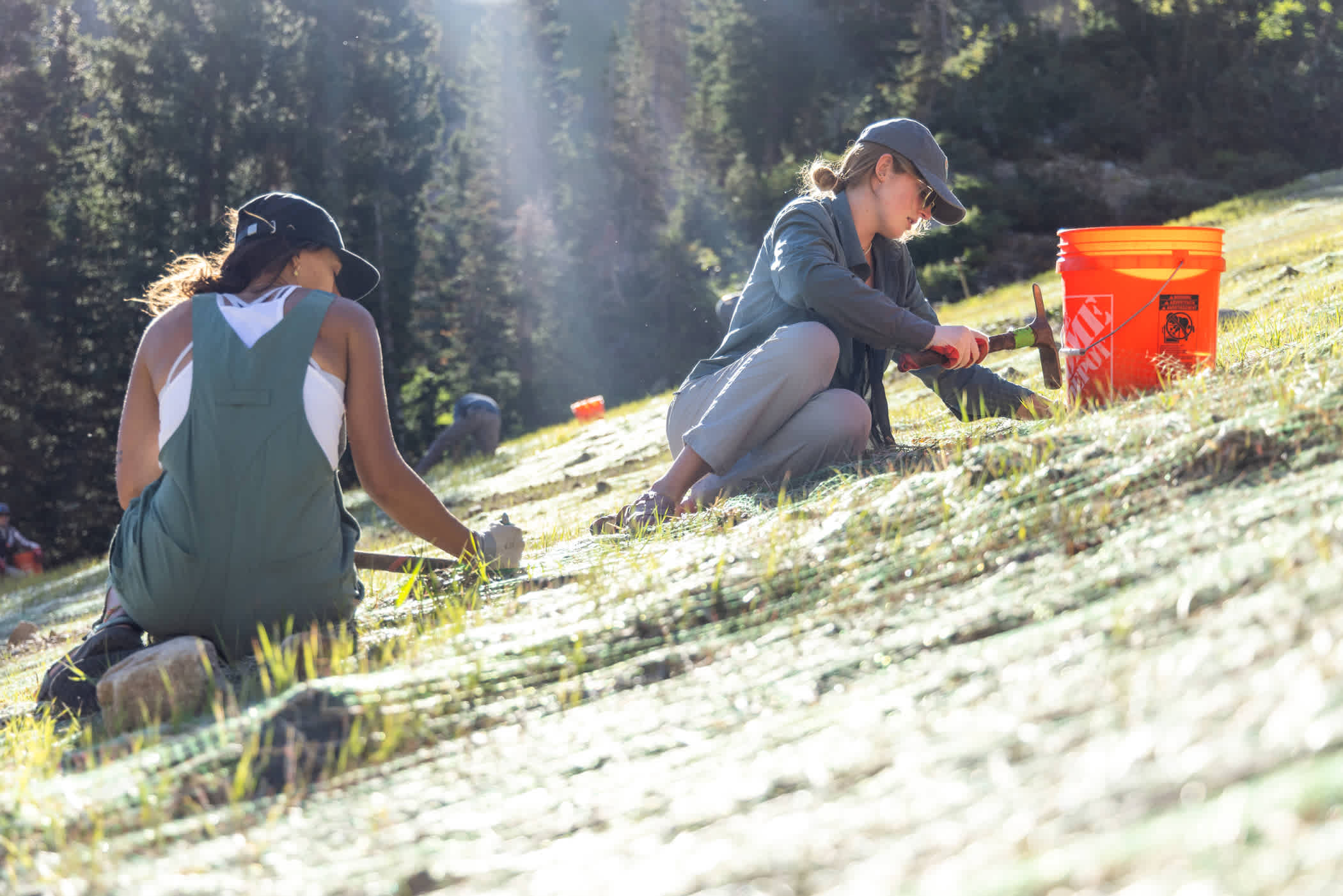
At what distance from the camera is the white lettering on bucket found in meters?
4.08

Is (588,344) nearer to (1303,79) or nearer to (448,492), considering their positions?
(1303,79)

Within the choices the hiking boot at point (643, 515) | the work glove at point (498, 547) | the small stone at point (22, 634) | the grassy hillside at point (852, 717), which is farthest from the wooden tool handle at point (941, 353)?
the small stone at point (22, 634)

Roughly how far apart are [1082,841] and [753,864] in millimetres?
353

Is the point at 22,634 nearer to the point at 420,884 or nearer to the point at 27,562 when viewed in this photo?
the point at 420,884

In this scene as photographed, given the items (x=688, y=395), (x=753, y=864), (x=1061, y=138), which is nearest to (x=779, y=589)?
(x=753, y=864)

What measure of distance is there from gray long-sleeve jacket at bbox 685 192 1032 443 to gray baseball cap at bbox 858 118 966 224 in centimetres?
27

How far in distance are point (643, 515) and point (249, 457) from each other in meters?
1.41

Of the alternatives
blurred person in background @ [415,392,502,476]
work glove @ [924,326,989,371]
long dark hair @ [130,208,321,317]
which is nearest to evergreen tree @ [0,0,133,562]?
blurred person in background @ [415,392,502,476]

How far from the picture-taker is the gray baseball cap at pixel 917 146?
4102 mm

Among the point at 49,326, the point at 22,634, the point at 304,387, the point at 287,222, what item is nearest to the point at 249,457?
the point at 304,387

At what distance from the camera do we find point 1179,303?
13.4 ft

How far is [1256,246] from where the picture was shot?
492 inches

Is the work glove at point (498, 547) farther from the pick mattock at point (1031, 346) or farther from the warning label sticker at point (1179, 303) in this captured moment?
the warning label sticker at point (1179, 303)

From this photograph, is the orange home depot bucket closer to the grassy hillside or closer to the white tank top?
the grassy hillside
